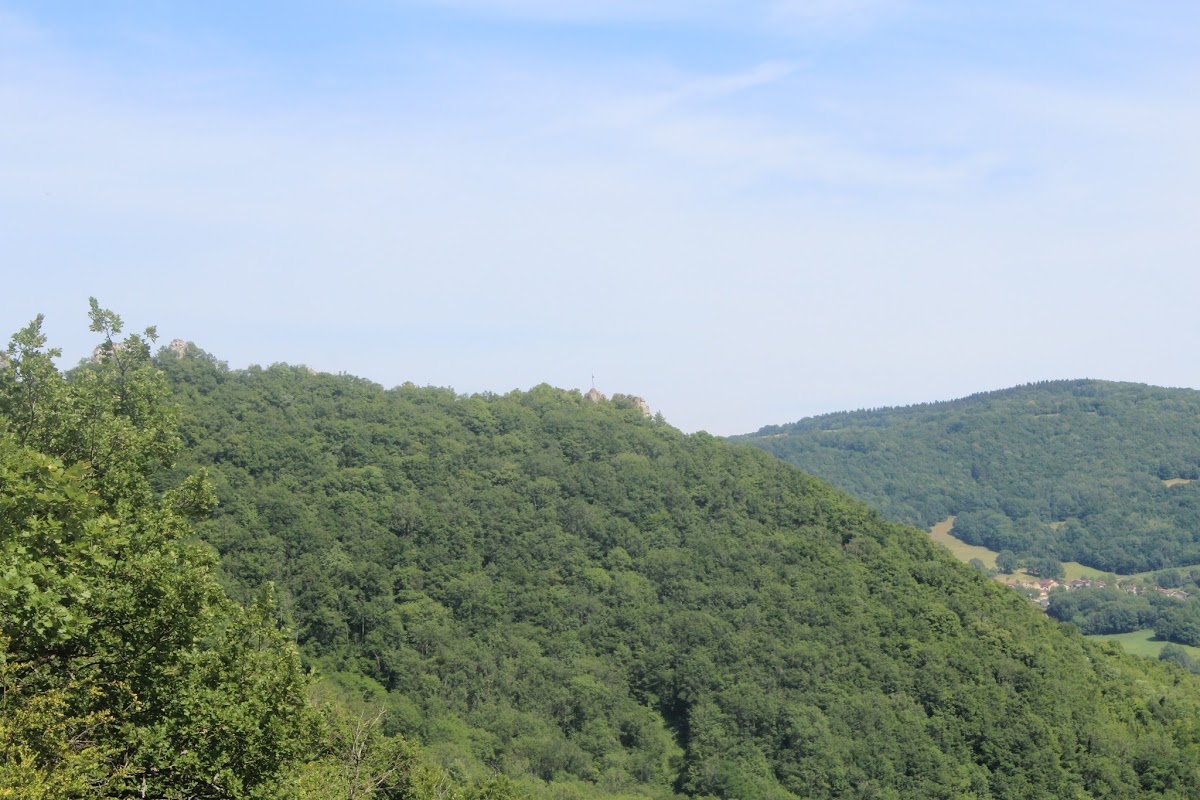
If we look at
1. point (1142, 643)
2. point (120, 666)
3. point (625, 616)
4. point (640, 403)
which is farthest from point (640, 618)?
point (1142, 643)

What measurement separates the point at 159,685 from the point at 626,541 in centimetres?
8599

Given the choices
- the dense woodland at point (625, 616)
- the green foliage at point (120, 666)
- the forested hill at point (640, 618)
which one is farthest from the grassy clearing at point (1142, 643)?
the green foliage at point (120, 666)

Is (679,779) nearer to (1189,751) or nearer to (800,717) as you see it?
(800,717)

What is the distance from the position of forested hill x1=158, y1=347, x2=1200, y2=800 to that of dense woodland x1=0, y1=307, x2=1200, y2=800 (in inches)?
8.5

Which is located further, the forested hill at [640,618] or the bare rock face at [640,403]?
the bare rock face at [640,403]

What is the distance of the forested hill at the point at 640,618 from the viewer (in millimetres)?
78812

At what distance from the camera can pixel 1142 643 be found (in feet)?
490

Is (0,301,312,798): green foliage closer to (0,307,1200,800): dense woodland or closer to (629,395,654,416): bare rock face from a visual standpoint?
(0,307,1200,800): dense woodland

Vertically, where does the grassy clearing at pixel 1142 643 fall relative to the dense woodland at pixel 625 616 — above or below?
below

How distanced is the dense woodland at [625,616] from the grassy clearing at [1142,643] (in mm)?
47361

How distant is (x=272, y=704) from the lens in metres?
19.3

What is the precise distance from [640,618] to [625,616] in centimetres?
129

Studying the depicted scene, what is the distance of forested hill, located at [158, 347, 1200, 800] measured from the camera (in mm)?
78812

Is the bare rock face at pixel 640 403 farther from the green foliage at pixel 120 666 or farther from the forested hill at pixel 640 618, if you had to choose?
the green foliage at pixel 120 666
